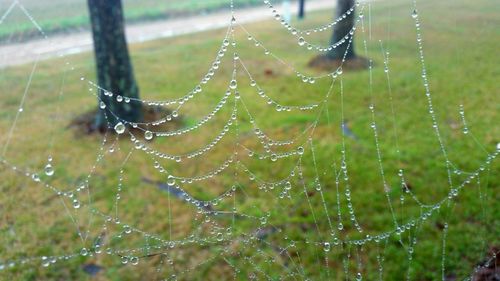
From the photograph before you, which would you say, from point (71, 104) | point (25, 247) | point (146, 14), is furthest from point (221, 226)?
point (146, 14)

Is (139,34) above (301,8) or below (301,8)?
below

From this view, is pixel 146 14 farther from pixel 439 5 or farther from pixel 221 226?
pixel 221 226

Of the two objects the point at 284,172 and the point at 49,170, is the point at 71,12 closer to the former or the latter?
the point at 49,170

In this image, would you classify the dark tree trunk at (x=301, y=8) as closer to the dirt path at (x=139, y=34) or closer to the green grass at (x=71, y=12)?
the dirt path at (x=139, y=34)

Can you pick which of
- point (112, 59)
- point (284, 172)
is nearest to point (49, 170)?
point (112, 59)

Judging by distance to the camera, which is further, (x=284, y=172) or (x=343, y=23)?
(x=343, y=23)

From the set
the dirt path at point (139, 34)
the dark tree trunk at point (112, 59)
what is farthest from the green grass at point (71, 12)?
the dark tree trunk at point (112, 59)

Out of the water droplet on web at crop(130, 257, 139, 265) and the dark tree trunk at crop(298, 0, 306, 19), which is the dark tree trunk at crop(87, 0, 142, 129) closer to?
the water droplet on web at crop(130, 257, 139, 265)
